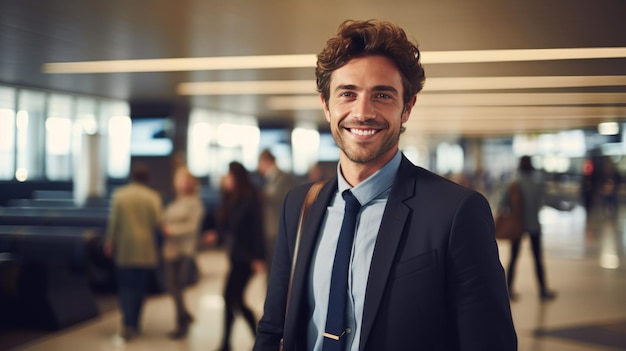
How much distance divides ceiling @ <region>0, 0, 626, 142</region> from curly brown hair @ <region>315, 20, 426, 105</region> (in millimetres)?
2239

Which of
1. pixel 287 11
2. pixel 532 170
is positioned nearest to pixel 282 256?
pixel 287 11

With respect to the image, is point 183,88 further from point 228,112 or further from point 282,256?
point 282,256

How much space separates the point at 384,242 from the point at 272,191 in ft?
19.0

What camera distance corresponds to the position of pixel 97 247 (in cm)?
860

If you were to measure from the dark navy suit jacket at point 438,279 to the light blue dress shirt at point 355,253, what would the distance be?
4.1 inches

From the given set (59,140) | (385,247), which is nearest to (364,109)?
(385,247)

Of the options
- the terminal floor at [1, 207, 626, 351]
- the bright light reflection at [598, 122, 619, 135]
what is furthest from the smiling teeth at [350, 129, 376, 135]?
the terminal floor at [1, 207, 626, 351]

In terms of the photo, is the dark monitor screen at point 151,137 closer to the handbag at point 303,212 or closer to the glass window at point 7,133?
the glass window at point 7,133

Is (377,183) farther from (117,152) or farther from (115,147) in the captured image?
(115,147)

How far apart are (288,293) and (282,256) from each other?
14 cm

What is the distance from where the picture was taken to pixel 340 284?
174 cm

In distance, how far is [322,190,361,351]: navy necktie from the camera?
5.62 ft

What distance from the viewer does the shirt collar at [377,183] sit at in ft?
5.99

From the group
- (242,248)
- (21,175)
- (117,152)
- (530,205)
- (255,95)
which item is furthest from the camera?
(117,152)
